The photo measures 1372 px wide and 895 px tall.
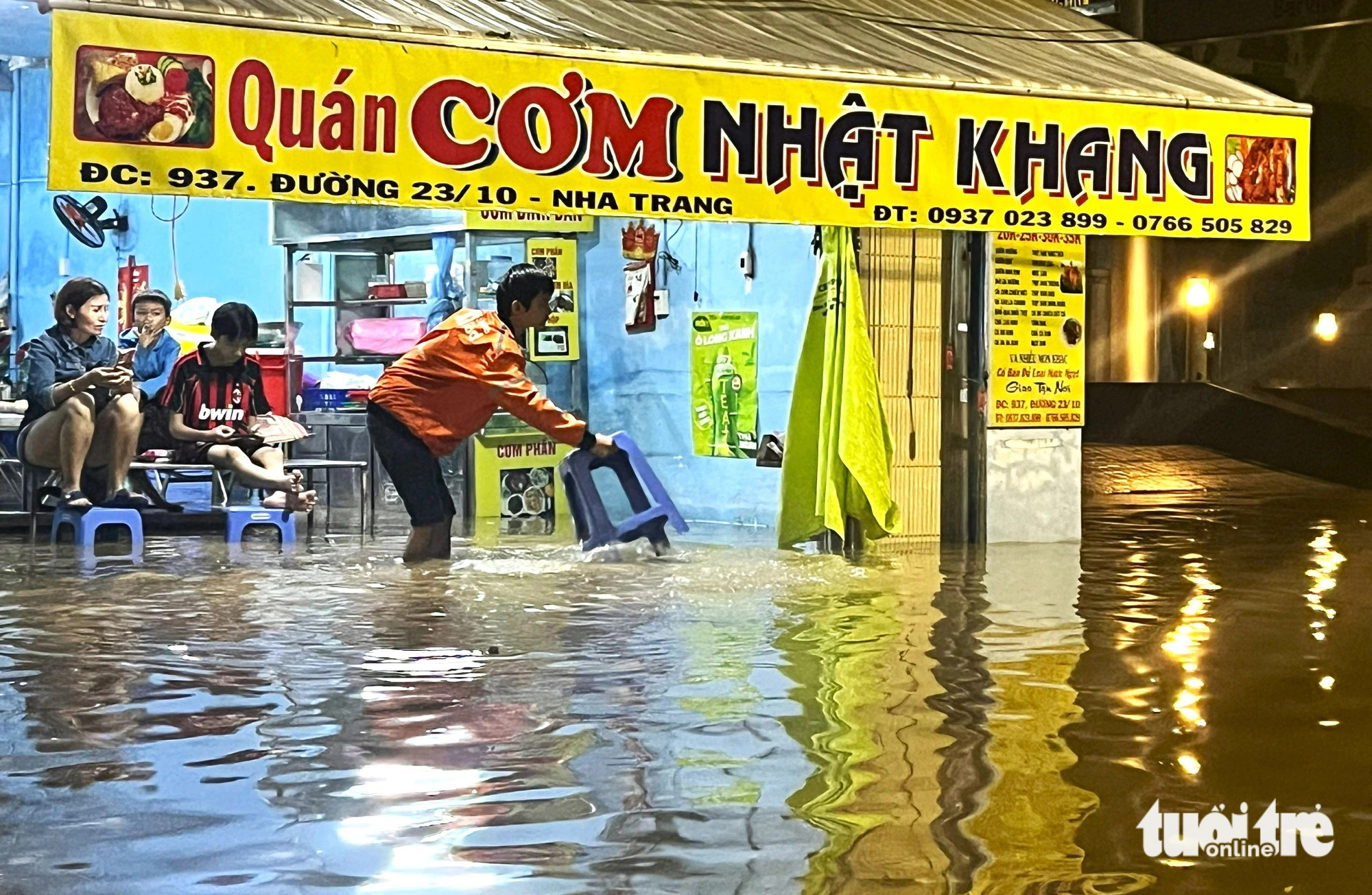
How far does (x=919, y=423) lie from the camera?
10.6 meters

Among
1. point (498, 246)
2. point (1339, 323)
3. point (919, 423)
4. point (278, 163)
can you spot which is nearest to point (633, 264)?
Result: point (498, 246)

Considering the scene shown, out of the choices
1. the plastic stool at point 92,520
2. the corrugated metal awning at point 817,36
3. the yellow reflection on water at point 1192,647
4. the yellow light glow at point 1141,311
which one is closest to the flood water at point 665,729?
the yellow reflection on water at point 1192,647

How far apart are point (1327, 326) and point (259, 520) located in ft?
47.8

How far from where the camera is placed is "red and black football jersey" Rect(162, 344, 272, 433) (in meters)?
11.0

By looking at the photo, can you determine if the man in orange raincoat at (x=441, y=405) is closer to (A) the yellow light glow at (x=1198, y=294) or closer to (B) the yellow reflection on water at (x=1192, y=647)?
(B) the yellow reflection on water at (x=1192, y=647)

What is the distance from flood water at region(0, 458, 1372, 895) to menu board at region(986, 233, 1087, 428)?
2.08m

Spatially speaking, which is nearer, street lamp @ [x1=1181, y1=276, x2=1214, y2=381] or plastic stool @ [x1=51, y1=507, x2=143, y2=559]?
plastic stool @ [x1=51, y1=507, x2=143, y2=559]

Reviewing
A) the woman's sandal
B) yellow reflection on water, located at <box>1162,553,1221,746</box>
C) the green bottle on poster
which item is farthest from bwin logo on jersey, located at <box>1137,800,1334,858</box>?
the green bottle on poster

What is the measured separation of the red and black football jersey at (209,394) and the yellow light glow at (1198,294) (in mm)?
14219

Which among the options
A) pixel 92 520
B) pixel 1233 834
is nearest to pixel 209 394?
pixel 92 520

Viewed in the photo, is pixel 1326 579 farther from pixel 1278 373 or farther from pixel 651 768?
pixel 1278 373

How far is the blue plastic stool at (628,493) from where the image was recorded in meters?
9.54

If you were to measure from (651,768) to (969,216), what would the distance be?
5.61 m

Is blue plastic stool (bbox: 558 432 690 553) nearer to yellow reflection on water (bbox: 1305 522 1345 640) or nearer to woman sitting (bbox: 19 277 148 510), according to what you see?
woman sitting (bbox: 19 277 148 510)
